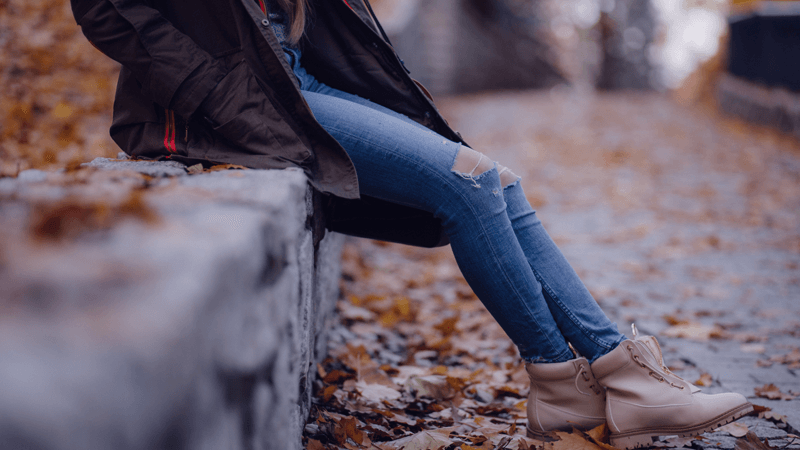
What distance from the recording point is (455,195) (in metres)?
1.62

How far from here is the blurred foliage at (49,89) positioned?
3.78 metres

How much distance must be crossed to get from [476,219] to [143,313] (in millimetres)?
1081

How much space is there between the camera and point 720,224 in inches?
187

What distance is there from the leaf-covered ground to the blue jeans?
33cm

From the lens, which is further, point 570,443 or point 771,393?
point 771,393

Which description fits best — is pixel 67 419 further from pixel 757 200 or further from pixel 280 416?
pixel 757 200

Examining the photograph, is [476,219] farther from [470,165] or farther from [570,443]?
[570,443]

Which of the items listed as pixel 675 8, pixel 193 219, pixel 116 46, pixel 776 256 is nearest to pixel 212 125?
pixel 116 46

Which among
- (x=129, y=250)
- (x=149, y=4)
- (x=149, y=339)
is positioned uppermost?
(x=149, y=4)

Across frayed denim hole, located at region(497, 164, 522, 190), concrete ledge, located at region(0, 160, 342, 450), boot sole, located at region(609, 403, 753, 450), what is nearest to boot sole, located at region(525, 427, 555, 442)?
boot sole, located at region(609, 403, 753, 450)

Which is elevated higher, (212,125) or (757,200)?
(757,200)

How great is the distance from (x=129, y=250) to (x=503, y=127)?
348 inches

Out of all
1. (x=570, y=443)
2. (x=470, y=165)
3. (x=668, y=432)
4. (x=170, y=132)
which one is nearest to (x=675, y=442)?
(x=668, y=432)

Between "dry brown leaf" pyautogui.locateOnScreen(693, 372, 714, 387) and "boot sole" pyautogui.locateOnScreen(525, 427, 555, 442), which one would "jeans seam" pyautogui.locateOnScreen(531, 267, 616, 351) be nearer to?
"boot sole" pyautogui.locateOnScreen(525, 427, 555, 442)
